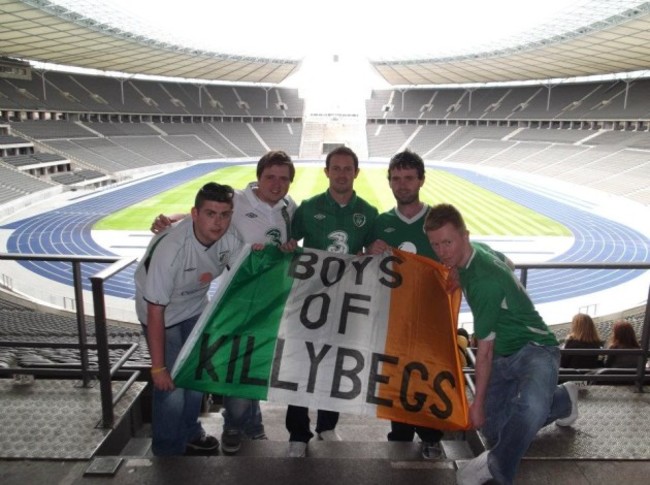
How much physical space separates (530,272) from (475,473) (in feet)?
52.5

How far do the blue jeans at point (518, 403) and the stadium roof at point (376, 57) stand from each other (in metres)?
Result: 31.9

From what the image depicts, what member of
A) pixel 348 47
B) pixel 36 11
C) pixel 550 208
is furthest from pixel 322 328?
pixel 348 47

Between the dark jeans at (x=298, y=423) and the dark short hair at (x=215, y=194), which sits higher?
the dark short hair at (x=215, y=194)

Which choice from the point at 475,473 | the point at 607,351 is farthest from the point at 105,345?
the point at 607,351

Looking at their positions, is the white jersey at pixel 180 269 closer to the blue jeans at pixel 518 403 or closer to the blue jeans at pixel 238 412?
the blue jeans at pixel 238 412

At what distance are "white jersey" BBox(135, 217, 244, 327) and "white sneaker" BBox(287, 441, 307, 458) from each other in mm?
1234

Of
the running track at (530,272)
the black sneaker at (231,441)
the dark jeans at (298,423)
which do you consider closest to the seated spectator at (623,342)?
the dark jeans at (298,423)

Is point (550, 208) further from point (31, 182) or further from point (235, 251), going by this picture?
point (31, 182)

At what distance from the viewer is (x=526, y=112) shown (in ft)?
201

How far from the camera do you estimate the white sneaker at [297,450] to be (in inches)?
138

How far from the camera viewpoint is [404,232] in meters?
4.21

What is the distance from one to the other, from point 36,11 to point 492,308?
3527 centimetres

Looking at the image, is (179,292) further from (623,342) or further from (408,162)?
(623,342)

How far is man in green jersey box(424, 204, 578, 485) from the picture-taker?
3.07 meters
